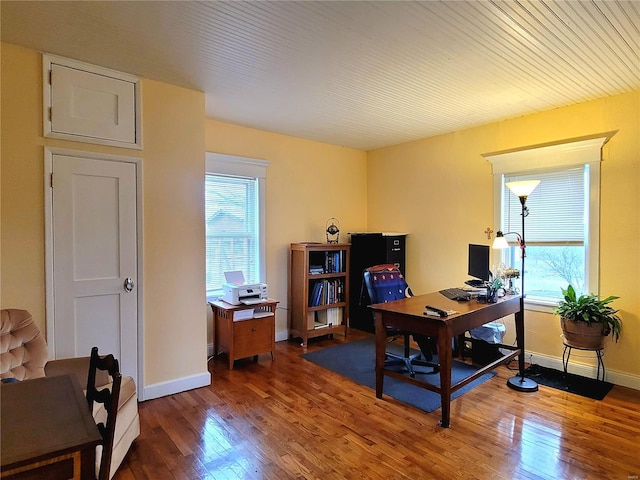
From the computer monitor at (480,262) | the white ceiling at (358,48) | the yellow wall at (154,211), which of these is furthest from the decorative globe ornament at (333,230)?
the yellow wall at (154,211)

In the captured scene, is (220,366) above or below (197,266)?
below

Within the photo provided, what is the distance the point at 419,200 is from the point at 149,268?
337 cm

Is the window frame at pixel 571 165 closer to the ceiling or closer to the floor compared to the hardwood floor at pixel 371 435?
closer to the ceiling

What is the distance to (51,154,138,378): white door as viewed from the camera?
2666 millimetres

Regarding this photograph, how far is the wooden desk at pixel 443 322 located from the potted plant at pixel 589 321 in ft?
1.25

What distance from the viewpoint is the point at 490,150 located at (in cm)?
421

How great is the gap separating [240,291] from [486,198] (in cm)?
289

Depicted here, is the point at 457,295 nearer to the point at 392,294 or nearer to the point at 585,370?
the point at 392,294

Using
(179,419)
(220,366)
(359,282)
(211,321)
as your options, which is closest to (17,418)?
(179,419)

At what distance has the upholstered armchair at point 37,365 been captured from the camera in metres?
2.09

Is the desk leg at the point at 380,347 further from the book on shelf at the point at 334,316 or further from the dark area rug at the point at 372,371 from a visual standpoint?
the book on shelf at the point at 334,316

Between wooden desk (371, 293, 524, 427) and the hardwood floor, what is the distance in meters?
0.25

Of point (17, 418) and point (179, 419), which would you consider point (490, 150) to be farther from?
point (17, 418)

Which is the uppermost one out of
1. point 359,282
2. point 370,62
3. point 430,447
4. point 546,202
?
point 370,62
